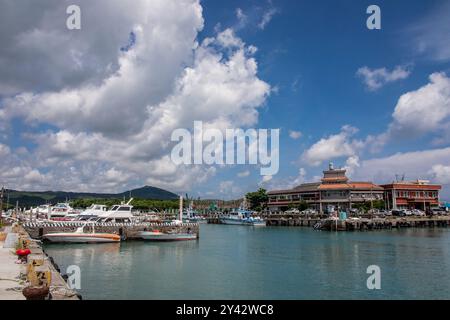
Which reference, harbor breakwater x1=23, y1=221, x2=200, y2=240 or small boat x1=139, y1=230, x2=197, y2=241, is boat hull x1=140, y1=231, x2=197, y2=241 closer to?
small boat x1=139, y1=230, x2=197, y2=241

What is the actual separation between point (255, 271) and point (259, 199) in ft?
377

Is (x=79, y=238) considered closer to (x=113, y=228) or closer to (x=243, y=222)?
(x=113, y=228)

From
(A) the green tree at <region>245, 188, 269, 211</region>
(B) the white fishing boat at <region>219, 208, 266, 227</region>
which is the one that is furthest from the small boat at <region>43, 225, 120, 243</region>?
(A) the green tree at <region>245, 188, 269, 211</region>

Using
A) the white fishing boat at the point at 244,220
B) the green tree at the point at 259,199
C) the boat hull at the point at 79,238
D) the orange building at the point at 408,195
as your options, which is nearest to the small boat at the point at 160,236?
the boat hull at the point at 79,238

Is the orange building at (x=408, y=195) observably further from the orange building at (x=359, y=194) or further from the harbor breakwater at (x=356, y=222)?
the harbor breakwater at (x=356, y=222)

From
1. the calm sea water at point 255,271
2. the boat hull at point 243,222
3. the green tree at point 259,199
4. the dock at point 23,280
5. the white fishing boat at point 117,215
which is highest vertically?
the green tree at point 259,199

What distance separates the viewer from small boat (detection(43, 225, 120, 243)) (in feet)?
165

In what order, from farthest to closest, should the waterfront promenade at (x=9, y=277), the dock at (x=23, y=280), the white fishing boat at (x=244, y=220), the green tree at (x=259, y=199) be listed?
the green tree at (x=259, y=199), the white fishing boat at (x=244, y=220), the dock at (x=23, y=280), the waterfront promenade at (x=9, y=277)

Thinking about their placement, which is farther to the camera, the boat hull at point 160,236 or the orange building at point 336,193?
the orange building at point 336,193

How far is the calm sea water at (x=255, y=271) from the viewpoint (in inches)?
1001

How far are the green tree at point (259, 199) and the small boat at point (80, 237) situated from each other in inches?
3877

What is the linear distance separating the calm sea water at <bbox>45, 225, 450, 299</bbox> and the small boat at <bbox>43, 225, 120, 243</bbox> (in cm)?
102
